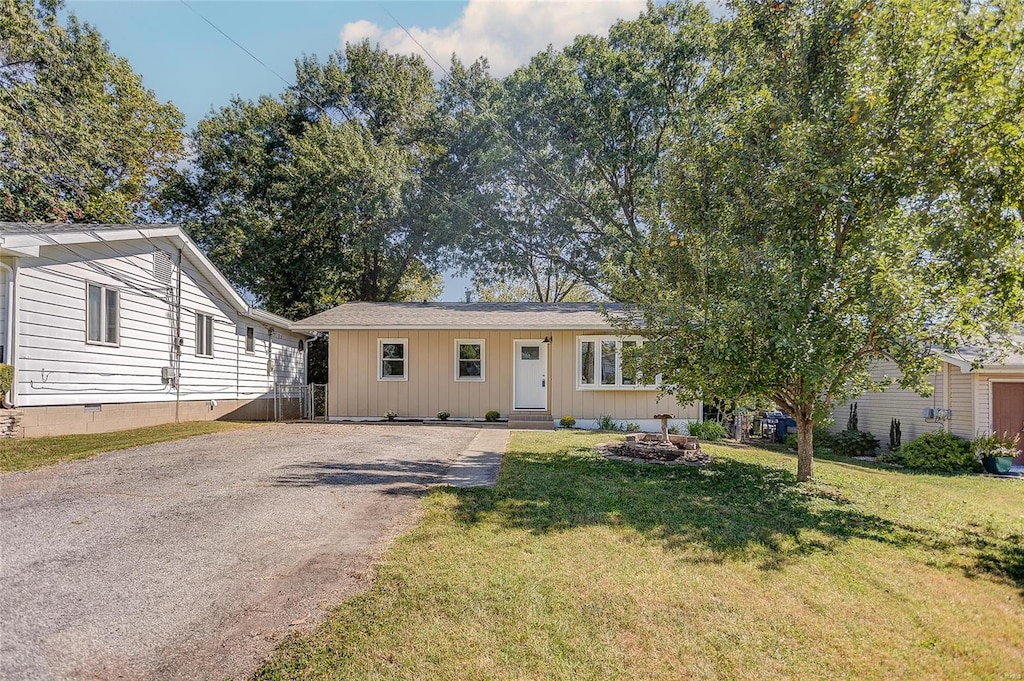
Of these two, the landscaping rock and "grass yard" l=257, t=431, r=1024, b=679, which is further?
the landscaping rock

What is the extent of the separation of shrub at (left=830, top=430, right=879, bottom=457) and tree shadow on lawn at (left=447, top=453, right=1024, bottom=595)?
845cm

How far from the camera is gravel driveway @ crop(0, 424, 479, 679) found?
2789 mm

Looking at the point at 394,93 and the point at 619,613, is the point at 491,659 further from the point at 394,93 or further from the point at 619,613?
the point at 394,93

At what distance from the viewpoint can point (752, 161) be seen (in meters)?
7.26

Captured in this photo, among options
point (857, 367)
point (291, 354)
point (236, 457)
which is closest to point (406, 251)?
point (291, 354)

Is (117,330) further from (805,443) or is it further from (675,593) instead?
(805,443)

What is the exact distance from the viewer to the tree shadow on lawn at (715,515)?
4.96 metres

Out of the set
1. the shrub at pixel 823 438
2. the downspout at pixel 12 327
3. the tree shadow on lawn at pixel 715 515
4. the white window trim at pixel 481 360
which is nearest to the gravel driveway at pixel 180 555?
the tree shadow on lawn at pixel 715 515

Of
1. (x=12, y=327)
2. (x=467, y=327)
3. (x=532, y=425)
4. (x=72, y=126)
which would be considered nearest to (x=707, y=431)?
(x=532, y=425)

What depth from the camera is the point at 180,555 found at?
3932 mm

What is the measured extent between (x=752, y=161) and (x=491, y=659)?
698 centimetres

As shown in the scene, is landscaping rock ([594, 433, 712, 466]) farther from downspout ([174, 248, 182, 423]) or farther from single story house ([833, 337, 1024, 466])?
downspout ([174, 248, 182, 423])

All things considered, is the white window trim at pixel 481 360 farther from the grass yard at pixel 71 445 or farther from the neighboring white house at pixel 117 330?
the neighboring white house at pixel 117 330

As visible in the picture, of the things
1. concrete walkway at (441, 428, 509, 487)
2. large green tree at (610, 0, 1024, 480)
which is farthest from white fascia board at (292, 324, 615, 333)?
large green tree at (610, 0, 1024, 480)
